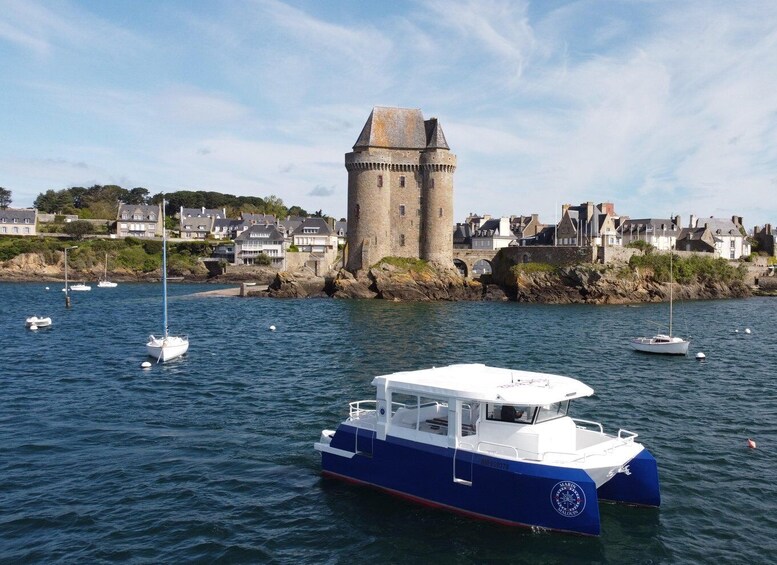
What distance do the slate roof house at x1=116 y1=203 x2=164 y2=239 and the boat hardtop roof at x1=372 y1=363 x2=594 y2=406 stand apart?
122704mm

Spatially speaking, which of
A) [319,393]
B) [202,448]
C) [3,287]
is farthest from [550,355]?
[3,287]

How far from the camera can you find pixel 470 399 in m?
14.5

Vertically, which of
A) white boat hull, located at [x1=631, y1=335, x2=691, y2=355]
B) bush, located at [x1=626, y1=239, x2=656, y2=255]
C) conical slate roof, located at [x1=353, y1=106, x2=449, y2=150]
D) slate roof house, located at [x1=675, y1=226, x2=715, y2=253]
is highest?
conical slate roof, located at [x1=353, y1=106, x2=449, y2=150]

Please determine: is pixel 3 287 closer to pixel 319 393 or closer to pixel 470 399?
pixel 319 393

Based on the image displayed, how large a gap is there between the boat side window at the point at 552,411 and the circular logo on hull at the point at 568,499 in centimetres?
166

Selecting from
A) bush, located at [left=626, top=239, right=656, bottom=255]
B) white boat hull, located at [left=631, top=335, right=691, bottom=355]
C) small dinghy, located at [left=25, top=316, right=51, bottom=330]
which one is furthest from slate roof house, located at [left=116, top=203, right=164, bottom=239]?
white boat hull, located at [left=631, top=335, right=691, bottom=355]

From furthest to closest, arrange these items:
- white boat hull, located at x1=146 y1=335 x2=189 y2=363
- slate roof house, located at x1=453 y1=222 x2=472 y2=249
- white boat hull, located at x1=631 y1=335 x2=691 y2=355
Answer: slate roof house, located at x1=453 y1=222 x2=472 y2=249 → white boat hull, located at x1=631 y1=335 x2=691 y2=355 → white boat hull, located at x1=146 y1=335 x2=189 y2=363

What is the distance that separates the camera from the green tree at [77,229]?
123 metres

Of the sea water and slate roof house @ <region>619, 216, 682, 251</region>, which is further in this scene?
slate roof house @ <region>619, 216, 682, 251</region>

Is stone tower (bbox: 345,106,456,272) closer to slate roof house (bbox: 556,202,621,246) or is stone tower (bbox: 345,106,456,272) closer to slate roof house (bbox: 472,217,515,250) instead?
slate roof house (bbox: 556,202,621,246)

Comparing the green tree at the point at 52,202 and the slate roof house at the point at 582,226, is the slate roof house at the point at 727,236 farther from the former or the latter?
the green tree at the point at 52,202

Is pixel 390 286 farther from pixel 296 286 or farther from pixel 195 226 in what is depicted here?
pixel 195 226

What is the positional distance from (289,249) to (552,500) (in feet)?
334

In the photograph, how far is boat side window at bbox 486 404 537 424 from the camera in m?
14.5
